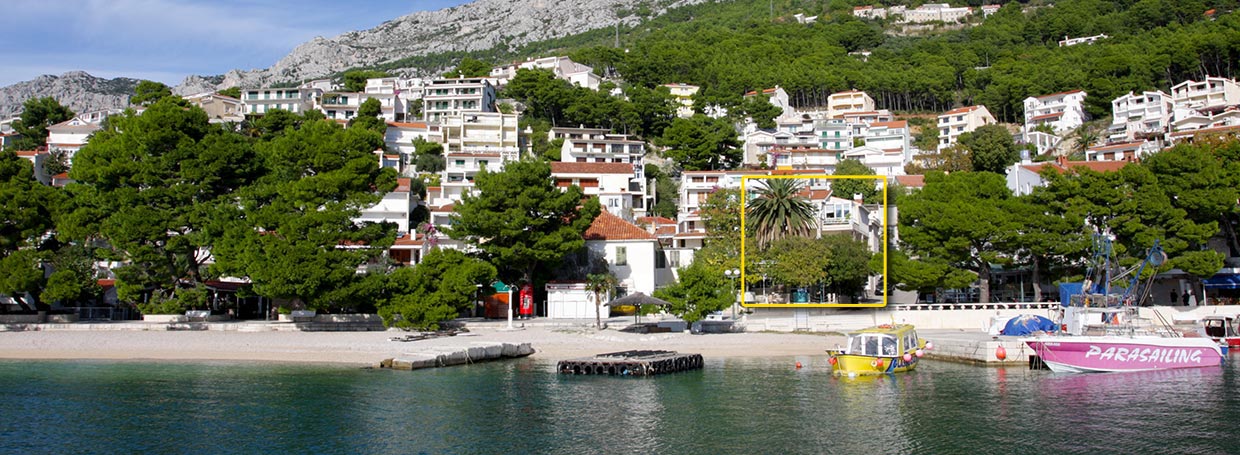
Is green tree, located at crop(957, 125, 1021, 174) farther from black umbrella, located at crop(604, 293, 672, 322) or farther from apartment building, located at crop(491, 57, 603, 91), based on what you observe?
black umbrella, located at crop(604, 293, 672, 322)

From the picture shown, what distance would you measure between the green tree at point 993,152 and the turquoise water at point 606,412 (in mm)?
47347

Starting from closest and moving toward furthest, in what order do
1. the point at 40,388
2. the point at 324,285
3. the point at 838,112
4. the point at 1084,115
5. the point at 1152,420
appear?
the point at 1152,420 → the point at 40,388 → the point at 324,285 → the point at 1084,115 → the point at 838,112

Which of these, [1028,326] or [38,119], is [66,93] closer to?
[38,119]

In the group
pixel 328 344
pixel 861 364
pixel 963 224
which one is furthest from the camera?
pixel 963 224

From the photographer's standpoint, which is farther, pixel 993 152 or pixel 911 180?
pixel 993 152

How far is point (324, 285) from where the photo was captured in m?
36.1

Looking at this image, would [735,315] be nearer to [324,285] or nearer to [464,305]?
[464,305]

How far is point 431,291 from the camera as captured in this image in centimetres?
3797

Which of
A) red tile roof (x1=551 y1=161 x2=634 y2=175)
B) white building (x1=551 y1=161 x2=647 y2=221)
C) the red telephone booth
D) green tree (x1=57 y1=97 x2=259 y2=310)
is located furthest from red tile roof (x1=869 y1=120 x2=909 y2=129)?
green tree (x1=57 y1=97 x2=259 y2=310)

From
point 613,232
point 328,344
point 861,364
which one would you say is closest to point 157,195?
point 328,344

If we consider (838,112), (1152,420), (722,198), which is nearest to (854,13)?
(838,112)

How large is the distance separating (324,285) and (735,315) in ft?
58.2

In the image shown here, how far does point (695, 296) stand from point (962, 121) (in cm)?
7348

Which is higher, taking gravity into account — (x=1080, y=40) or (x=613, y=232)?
(x=1080, y=40)
